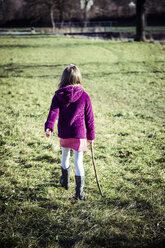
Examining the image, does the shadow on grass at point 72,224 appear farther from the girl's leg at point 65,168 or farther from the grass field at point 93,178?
the girl's leg at point 65,168

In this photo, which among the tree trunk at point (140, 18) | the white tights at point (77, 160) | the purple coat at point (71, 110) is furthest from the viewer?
the tree trunk at point (140, 18)

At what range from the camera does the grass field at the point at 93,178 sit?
217 centimetres

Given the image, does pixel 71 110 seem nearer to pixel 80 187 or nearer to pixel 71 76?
pixel 71 76

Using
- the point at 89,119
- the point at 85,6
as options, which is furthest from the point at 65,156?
the point at 85,6

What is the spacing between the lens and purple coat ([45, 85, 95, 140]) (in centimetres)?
244

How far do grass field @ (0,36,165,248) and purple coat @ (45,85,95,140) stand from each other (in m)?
0.97

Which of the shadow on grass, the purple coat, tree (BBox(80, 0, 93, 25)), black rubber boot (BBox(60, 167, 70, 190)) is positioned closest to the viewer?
the shadow on grass

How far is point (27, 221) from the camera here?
230 centimetres

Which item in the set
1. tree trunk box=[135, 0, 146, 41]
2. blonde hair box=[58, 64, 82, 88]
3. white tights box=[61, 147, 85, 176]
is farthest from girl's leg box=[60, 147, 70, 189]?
tree trunk box=[135, 0, 146, 41]

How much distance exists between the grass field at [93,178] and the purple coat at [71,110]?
3.17ft

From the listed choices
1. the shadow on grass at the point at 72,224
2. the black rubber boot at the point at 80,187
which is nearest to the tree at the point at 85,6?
the black rubber boot at the point at 80,187

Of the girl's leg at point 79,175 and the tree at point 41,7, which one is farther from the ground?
the tree at point 41,7

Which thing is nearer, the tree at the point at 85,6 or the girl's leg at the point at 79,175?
the girl's leg at the point at 79,175

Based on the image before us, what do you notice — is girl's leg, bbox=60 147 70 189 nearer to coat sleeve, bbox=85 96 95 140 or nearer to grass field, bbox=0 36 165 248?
grass field, bbox=0 36 165 248
